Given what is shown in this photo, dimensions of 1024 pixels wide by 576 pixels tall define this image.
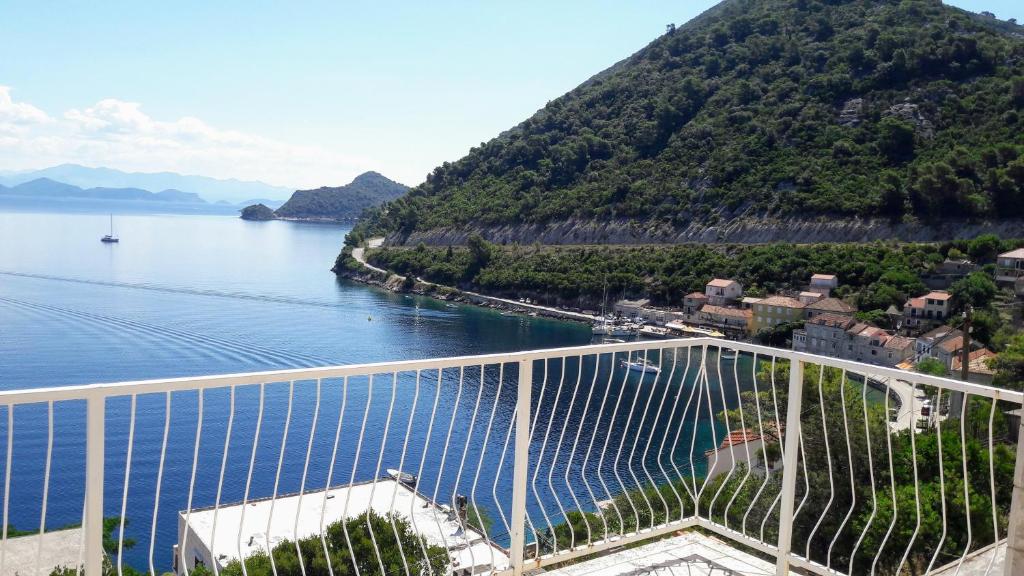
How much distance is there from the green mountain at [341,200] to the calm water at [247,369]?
8802 centimetres

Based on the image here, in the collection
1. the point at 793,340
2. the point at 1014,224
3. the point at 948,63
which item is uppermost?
the point at 948,63

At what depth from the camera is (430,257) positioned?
53.3 metres

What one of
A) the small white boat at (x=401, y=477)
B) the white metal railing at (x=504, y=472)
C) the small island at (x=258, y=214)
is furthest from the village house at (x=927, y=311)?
the small island at (x=258, y=214)

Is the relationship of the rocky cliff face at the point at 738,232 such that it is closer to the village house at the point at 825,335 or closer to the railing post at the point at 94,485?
the village house at the point at 825,335

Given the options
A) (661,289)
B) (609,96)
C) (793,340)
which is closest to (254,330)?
(661,289)

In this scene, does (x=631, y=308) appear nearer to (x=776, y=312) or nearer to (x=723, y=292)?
(x=723, y=292)

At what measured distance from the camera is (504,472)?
19.7 m

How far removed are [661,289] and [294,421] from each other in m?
24.2

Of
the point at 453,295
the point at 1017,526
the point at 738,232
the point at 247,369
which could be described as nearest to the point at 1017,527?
the point at 1017,526

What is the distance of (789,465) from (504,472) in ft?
57.6

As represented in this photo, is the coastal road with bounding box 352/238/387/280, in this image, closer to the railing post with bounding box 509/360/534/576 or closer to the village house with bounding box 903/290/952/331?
the village house with bounding box 903/290/952/331

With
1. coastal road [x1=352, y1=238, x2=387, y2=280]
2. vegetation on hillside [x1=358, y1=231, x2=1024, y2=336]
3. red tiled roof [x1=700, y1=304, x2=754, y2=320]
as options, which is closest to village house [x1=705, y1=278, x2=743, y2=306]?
red tiled roof [x1=700, y1=304, x2=754, y2=320]

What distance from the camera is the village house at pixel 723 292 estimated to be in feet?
122

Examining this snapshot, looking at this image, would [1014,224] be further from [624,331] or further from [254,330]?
[254,330]
